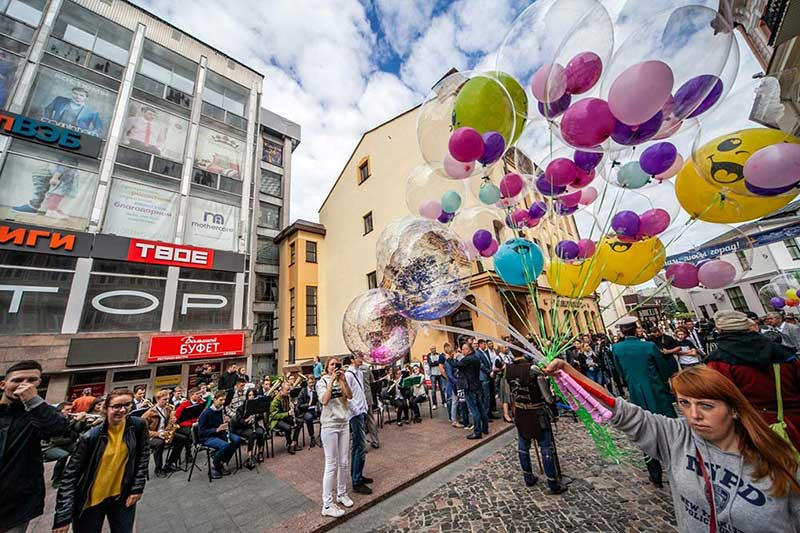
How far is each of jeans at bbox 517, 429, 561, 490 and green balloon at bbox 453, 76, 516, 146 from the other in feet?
12.3

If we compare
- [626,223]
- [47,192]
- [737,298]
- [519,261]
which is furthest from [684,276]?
[737,298]

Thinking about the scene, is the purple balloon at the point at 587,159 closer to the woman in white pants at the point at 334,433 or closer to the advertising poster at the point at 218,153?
the woman in white pants at the point at 334,433

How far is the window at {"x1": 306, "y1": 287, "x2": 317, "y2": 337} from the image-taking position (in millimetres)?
18297

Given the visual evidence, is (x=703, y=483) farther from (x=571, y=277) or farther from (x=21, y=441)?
(x=21, y=441)

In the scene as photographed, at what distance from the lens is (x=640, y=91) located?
7.36 feet

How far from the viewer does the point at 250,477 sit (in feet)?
16.8

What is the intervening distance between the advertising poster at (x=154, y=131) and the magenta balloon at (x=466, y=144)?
18.5m

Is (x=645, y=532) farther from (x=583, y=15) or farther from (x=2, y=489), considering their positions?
(x=2, y=489)

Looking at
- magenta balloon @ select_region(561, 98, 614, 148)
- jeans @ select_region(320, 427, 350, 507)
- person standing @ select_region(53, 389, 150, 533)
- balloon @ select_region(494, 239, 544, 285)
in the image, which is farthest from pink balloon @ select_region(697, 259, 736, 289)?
person standing @ select_region(53, 389, 150, 533)

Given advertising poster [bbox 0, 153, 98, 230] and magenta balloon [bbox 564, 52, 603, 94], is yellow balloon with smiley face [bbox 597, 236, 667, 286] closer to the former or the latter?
magenta balloon [bbox 564, 52, 603, 94]

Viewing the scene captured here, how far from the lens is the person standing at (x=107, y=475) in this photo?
2383 millimetres

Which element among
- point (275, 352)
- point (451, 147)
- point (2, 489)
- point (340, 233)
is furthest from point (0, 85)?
point (451, 147)

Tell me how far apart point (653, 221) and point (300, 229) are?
19.2 metres

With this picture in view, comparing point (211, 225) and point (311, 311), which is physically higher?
point (211, 225)
